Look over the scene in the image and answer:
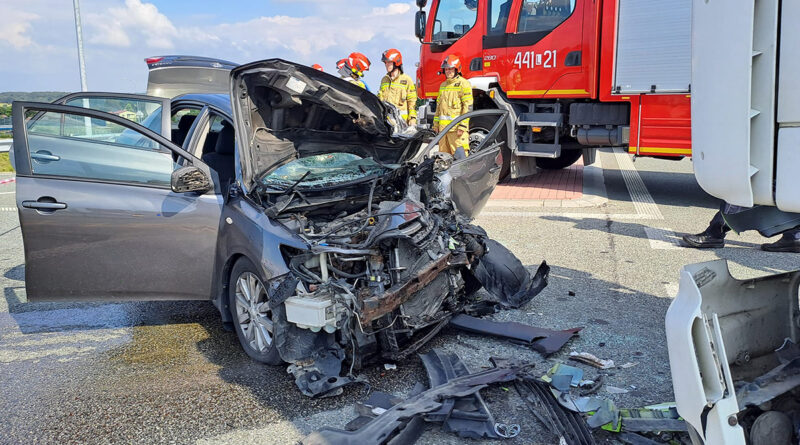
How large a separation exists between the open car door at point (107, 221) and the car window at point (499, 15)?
22.7 ft

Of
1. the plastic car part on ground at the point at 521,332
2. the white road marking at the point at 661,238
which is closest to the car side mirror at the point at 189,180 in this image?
the plastic car part on ground at the point at 521,332

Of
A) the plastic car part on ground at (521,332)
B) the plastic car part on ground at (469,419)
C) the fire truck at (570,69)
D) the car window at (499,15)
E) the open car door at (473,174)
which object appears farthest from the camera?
the car window at (499,15)

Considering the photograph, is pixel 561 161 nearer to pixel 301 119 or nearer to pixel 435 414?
pixel 301 119

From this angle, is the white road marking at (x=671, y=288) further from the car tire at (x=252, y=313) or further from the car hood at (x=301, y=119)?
the car tire at (x=252, y=313)

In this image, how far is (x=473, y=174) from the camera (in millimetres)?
4855

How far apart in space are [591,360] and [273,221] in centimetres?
219

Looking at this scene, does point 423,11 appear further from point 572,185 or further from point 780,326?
point 780,326

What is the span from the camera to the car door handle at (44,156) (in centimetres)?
429

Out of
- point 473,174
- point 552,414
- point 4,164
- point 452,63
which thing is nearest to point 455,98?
point 452,63

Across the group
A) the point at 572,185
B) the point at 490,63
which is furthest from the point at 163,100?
the point at 572,185

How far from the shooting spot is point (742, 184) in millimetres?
2086

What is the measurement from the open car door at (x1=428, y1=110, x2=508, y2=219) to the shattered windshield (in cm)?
51

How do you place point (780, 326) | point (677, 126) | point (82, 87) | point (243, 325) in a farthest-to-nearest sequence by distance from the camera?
point (82, 87)
point (677, 126)
point (243, 325)
point (780, 326)

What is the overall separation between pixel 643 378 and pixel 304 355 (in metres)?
2.03
